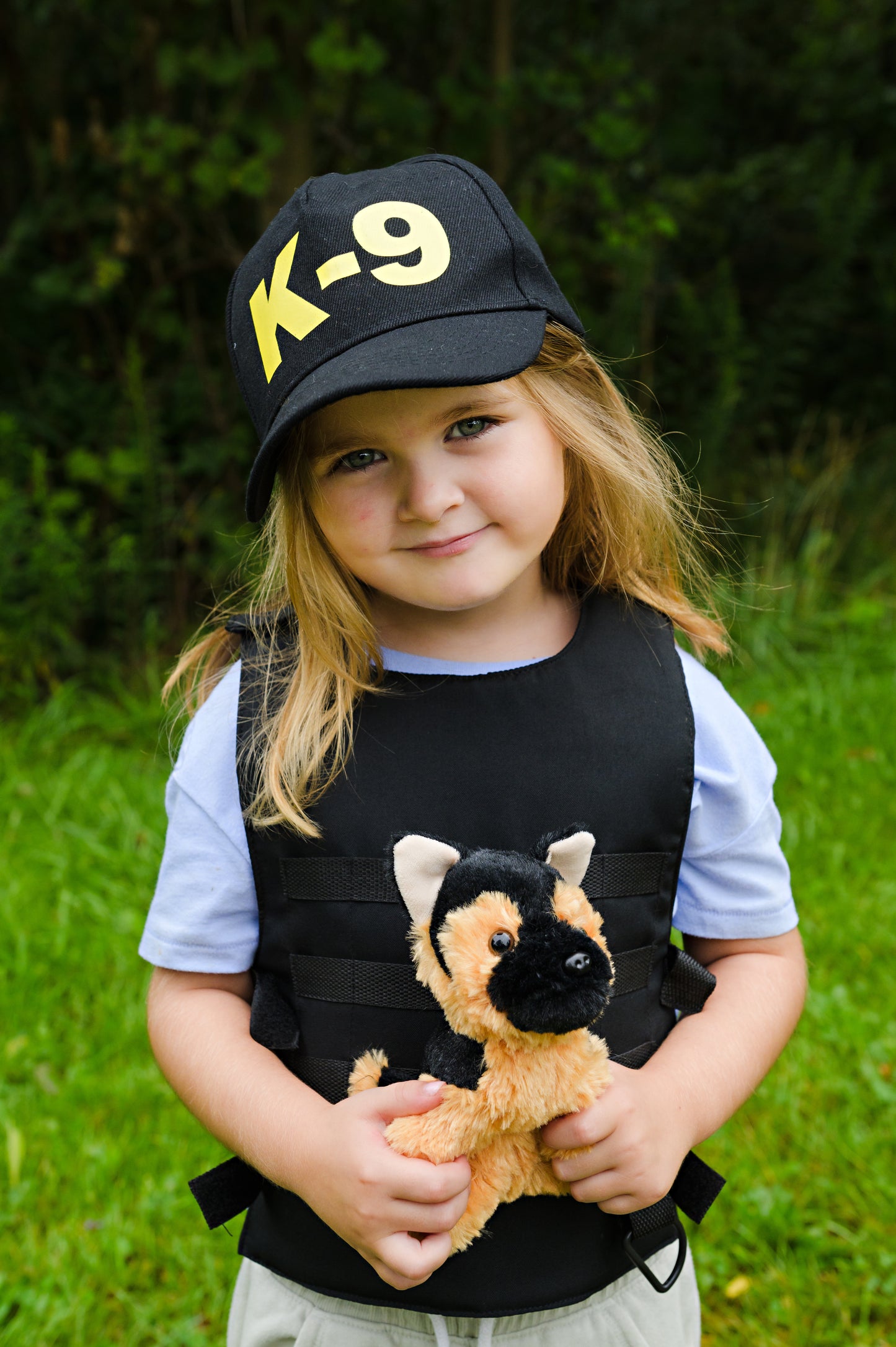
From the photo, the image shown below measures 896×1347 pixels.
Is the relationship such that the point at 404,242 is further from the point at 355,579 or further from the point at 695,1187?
the point at 695,1187

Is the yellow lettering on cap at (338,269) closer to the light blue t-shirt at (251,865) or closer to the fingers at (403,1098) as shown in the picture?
the light blue t-shirt at (251,865)

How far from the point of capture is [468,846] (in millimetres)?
1456

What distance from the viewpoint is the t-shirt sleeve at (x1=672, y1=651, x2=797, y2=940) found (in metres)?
1.58

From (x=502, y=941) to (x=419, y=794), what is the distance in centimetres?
40

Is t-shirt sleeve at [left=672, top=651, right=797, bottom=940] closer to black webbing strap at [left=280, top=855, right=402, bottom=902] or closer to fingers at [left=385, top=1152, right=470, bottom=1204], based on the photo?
black webbing strap at [left=280, top=855, right=402, bottom=902]

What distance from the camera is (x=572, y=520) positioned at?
1742mm

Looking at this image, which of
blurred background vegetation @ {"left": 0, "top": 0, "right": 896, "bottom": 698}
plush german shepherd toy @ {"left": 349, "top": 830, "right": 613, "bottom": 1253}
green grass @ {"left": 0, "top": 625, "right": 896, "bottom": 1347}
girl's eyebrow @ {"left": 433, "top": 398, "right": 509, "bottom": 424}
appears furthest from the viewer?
blurred background vegetation @ {"left": 0, "top": 0, "right": 896, "bottom": 698}

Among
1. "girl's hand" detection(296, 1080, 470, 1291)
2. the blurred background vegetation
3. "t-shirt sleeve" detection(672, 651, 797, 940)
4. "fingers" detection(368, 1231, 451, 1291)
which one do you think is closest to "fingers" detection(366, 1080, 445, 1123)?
"girl's hand" detection(296, 1080, 470, 1291)

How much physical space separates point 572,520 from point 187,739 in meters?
0.67

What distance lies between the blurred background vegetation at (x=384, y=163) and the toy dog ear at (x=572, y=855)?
3.83 m

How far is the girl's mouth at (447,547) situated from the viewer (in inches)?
56.6

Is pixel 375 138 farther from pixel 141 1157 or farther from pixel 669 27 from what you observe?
pixel 141 1157

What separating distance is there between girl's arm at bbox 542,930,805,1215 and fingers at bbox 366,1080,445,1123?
15 cm

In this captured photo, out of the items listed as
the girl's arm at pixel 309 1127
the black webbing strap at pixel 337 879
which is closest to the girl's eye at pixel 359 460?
the black webbing strap at pixel 337 879
